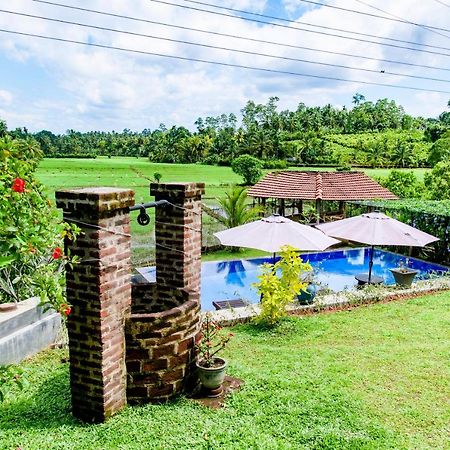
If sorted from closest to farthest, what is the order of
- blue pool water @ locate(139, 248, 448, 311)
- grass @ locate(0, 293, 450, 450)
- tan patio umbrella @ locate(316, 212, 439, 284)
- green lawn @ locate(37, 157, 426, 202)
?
grass @ locate(0, 293, 450, 450) < tan patio umbrella @ locate(316, 212, 439, 284) < blue pool water @ locate(139, 248, 448, 311) < green lawn @ locate(37, 157, 426, 202)

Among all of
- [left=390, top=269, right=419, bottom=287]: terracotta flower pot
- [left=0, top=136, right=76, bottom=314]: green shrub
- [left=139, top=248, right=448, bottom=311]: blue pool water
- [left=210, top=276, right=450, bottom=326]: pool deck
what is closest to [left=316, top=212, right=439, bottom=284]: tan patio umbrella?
[left=390, top=269, right=419, bottom=287]: terracotta flower pot

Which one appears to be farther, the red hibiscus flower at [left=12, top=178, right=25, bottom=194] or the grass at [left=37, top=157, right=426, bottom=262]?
the grass at [left=37, top=157, right=426, bottom=262]

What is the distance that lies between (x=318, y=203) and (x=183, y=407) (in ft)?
60.4

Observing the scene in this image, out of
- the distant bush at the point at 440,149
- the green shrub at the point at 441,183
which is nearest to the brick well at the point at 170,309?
the green shrub at the point at 441,183

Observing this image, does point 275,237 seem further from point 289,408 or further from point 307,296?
point 289,408

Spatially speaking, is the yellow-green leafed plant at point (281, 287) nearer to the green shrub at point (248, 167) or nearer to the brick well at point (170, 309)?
the brick well at point (170, 309)

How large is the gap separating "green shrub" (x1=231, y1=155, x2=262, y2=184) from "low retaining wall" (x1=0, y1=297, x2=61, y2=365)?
3593cm

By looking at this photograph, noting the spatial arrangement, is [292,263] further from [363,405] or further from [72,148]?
[72,148]

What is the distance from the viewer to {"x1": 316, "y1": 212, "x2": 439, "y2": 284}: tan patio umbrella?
1080cm

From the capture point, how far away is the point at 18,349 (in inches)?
254

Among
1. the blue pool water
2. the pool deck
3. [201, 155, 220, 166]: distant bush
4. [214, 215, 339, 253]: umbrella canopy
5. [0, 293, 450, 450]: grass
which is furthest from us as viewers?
[201, 155, 220, 166]: distant bush

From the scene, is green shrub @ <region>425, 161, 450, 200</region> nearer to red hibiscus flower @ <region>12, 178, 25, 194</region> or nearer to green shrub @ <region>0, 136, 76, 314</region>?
green shrub @ <region>0, 136, 76, 314</region>

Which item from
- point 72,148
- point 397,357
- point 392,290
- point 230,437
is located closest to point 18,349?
point 230,437

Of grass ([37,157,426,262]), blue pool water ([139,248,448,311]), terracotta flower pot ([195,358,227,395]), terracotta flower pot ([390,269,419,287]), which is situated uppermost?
grass ([37,157,426,262])
